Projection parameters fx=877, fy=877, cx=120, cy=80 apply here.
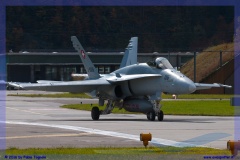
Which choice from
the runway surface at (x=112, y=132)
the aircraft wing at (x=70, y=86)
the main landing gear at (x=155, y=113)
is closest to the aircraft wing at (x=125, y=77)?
the aircraft wing at (x=70, y=86)

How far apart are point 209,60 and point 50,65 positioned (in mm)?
16549

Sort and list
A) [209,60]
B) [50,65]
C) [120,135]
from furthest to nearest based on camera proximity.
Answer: [50,65]
[209,60]
[120,135]

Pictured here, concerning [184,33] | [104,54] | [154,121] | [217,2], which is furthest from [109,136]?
[104,54]

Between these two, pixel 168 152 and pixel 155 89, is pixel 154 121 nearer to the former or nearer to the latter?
pixel 155 89

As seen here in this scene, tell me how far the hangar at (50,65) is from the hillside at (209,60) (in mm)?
1559

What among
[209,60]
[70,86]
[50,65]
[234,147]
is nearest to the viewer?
[234,147]

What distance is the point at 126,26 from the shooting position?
57.8 meters

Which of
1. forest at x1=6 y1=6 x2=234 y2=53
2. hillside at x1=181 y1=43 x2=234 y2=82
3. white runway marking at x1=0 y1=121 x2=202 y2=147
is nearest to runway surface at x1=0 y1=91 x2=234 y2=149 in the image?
white runway marking at x1=0 y1=121 x2=202 y2=147

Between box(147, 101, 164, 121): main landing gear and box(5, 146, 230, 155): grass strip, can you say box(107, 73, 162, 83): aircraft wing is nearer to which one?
box(147, 101, 164, 121): main landing gear

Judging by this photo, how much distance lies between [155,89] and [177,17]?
96.5ft

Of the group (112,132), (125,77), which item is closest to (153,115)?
(125,77)

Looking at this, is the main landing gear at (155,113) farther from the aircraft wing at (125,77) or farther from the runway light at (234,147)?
the runway light at (234,147)

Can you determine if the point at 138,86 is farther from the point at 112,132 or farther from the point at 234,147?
the point at 234,147

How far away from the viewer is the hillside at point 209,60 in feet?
224
